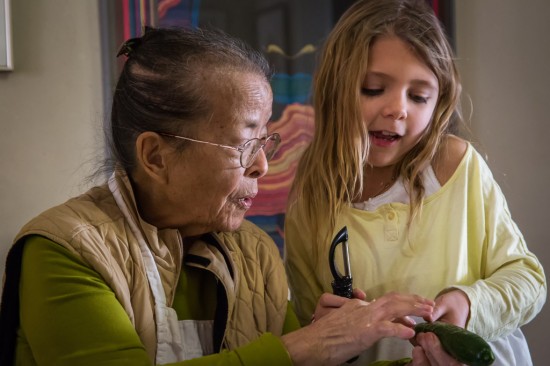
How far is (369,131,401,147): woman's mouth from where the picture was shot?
1.43 metres

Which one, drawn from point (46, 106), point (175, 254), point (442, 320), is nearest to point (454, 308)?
point (442, 320)

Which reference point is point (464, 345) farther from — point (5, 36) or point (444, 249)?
point (5, 36)

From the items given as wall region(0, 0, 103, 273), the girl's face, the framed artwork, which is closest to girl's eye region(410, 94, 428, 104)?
the girl's face

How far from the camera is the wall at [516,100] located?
7.39 ft

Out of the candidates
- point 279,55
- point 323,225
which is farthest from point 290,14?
point 323,225

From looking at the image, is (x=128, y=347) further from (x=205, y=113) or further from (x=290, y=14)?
(x=290, y=14)

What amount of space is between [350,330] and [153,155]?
0.46 m

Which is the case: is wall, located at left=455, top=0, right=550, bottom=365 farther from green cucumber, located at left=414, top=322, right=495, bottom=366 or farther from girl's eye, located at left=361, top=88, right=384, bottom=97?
green cucumber, located at left=414, top=322, right=495, bottom=366

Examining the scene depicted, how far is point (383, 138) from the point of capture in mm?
1435

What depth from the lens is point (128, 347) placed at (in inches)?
40.9

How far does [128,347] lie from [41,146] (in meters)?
1.36

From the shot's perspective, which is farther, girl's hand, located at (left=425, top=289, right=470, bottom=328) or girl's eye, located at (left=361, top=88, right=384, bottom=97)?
girl's eye, located at (left=361, top=88, right=384, bottom=97)

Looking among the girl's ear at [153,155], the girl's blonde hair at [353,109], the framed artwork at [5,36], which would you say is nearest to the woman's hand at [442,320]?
the girl's blonde hair at [353,109]

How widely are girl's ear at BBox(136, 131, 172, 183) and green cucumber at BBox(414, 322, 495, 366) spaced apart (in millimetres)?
537
